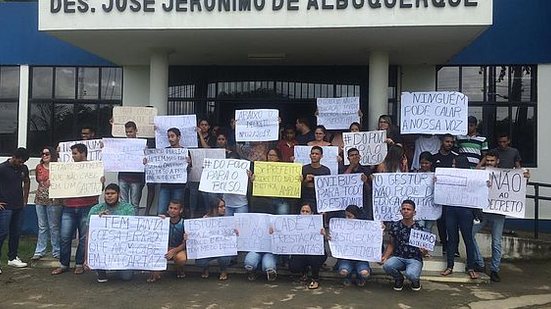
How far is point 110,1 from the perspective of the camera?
8.45m

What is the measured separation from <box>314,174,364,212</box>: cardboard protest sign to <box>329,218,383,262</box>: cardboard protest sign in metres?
0.34

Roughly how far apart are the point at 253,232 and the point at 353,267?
1389 millimetres

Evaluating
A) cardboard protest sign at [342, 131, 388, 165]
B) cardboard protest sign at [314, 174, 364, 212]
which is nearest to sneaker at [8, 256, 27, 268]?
cardboard protest sign at [314, 174, 364, 212]

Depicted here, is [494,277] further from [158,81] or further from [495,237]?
[158,81]

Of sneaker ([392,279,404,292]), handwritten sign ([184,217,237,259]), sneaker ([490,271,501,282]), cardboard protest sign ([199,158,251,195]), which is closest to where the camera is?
sneaker ([392,279,404,292])

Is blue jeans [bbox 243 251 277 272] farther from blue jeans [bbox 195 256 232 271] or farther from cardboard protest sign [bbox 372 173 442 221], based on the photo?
cardboard protest sign [bbox 372 173 442 221]

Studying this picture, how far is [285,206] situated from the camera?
7.51 meters

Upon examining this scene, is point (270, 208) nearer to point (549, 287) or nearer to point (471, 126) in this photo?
point (471, 126)

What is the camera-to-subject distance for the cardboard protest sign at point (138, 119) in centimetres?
887

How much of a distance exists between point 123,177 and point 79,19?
2.59 meters

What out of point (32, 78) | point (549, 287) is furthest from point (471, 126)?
point (32, 78)

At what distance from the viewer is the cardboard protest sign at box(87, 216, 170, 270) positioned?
6.96 m

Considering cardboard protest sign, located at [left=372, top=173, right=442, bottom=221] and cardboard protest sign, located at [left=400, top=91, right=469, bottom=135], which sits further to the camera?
cardboard protest sign, located at [left=400, top=91, right=469, bottom=135]

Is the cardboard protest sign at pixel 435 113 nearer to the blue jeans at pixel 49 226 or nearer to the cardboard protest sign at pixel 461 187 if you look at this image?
the cardboard protest sign at pixel 461 187
